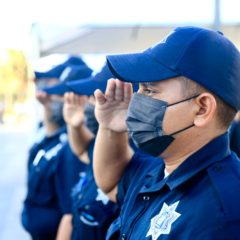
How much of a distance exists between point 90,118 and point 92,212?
0.69 meters

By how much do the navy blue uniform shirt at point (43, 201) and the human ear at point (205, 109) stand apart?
7.67ft

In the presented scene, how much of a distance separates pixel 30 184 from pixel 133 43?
2.30 metres

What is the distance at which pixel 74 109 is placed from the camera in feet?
11.6

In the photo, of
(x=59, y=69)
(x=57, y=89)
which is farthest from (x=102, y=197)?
(x=59, y=69)

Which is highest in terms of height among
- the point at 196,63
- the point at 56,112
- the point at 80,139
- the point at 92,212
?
the point at 196,63

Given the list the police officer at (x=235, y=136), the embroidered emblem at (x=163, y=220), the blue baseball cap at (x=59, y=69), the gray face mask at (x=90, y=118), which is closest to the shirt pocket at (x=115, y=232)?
the embroidered emblem at (x=163, y=220)

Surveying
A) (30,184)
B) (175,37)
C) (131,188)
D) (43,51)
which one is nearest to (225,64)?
(175,37)

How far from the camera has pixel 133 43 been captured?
5.71 m

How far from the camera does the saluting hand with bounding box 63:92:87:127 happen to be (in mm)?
3480

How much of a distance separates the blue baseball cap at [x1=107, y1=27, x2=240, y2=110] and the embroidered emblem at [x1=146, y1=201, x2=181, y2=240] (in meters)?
0.41

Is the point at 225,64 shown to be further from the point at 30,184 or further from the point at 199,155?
the point at 30,184

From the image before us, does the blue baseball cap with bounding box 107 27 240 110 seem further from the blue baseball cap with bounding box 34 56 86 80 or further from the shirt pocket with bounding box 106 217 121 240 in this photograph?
the blue baseball cap with bounding box 34 56 86 80

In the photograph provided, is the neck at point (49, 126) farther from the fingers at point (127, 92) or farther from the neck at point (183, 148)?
the neck at point (183, 148)

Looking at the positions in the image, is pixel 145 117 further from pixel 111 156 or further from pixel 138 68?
pixel 111 156
